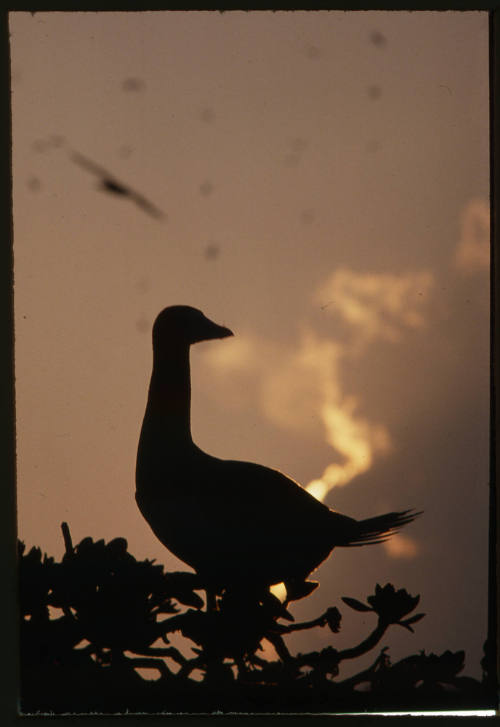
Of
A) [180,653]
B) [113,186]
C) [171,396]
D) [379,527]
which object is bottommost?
[180,653]

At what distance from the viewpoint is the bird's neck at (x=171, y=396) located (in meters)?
0.85

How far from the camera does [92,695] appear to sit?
821 mm

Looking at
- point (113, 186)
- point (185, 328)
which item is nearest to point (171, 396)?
point (185, 328)

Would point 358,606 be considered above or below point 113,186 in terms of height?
below

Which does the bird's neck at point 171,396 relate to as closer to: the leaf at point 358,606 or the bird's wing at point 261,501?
the bird's wing at point 261,501

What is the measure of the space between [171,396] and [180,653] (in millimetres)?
216

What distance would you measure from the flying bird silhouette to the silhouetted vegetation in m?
0.29

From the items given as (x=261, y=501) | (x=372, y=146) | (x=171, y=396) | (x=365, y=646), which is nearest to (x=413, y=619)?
(x=365, y=646)

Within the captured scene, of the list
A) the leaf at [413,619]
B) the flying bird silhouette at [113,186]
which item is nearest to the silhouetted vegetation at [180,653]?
the leaf at [413,619]

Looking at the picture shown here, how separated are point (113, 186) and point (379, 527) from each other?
0.37 meters

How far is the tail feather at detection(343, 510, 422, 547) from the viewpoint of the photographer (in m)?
0.83

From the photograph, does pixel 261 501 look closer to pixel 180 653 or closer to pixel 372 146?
pixel 180 653

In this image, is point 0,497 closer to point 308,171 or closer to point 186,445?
point 186,445

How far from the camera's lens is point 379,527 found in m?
0.83
